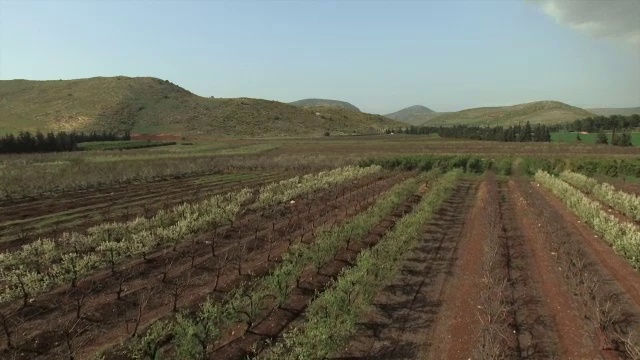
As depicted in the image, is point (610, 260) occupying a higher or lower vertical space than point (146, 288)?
lower

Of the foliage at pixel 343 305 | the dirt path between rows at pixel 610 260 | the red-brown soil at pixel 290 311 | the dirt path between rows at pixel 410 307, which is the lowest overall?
the dirt path between rows at pixel 610 260

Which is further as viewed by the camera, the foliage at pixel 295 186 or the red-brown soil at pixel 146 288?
the foliage at pixel 295 186

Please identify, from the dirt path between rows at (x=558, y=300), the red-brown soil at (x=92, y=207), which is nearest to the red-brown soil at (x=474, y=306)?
the dirt path between rows at (x=558, y=300)

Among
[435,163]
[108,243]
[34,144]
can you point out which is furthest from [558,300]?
[34,144]

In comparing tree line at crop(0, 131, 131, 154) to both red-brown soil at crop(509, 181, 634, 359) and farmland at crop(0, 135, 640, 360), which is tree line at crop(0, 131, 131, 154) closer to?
farmland at crop(0, 135, 640, 360)

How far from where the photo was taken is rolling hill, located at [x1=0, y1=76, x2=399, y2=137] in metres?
126

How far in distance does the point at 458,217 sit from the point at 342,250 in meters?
10.5

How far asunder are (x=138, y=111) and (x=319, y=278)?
138064 millimetres

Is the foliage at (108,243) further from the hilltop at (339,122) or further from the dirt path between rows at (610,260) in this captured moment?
the hilltop at (339,122)

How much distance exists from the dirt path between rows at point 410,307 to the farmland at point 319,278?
6 cm

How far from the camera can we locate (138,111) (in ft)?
454

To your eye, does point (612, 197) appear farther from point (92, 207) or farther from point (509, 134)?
point (509, 134)

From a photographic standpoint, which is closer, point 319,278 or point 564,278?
point 319,278

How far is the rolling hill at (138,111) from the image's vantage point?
126000mm
